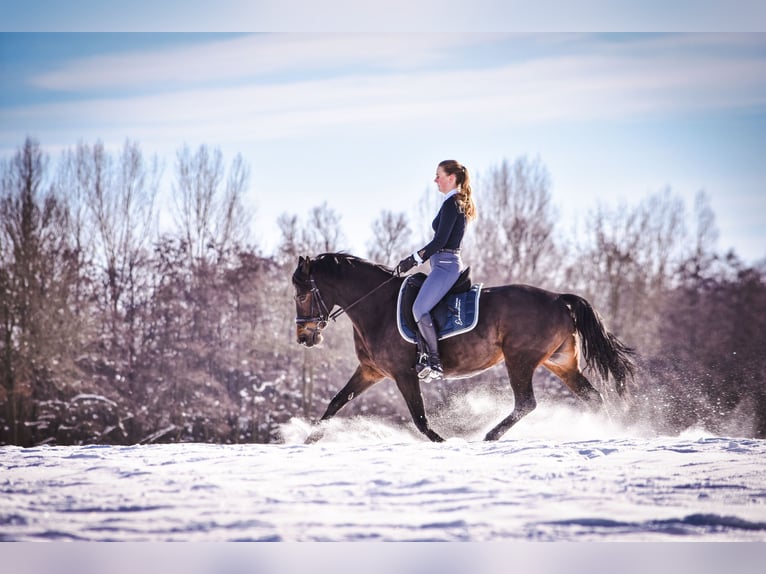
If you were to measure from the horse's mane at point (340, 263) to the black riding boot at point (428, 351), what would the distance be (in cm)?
68

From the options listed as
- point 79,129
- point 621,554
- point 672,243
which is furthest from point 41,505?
point 672,243

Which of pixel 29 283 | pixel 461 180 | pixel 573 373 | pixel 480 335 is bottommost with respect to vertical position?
pixel 573 373

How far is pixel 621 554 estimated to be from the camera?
417 centimetres

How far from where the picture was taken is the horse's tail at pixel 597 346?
7.16 metres

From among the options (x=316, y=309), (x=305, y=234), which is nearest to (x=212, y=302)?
(x=305, y=234)

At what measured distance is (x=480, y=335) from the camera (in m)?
7.09

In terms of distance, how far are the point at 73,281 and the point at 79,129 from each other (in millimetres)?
8089

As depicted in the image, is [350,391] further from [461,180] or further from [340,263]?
[461,180]

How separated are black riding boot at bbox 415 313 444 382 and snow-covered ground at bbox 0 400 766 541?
101 centimetres

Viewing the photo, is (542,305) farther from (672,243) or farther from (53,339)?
(672,243)

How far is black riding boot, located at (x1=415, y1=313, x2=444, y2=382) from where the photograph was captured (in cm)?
689

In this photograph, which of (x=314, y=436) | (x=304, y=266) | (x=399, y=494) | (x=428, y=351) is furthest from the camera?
(x=304, y=266)

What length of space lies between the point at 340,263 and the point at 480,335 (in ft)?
4.71

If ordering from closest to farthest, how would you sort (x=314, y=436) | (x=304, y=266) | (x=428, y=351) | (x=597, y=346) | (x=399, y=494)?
(x=399, y=494), (x=428, y=351), (x=314, y=436), (x=597, y=346), (x=304, y=266)
